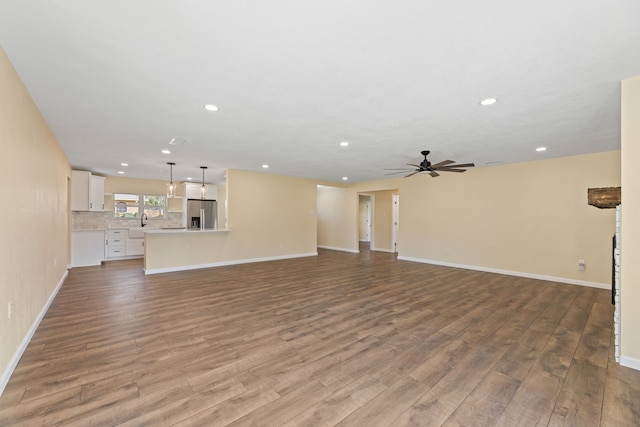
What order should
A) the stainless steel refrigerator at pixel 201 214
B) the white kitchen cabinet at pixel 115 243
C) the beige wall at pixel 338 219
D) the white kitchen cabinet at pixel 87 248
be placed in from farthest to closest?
1. the beige wall at pixel 338 219
2. the stainless steel refrigerator at pixel 201 214
3. the white kitchen cabinet at pixel 115 243
4. the white kitchen cabinet at pixel 87 248

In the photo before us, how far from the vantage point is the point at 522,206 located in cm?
574

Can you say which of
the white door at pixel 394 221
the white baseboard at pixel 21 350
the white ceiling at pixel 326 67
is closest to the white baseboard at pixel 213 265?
the white baseboard at pixel 21 350

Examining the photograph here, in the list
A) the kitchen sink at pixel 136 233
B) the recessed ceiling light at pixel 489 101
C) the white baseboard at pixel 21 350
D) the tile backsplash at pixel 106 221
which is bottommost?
the white baseboard at pixel 21 350

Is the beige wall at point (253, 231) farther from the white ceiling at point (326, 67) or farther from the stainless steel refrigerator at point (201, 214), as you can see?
the white ceiling at point (326, 67)

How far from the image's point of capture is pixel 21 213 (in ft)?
7.93

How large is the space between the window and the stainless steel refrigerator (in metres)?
0.91

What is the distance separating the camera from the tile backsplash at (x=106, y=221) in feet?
24.5

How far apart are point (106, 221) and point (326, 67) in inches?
340

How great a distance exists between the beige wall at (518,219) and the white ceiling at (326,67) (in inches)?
50.3

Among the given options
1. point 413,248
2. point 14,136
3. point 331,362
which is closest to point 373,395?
point 331,362

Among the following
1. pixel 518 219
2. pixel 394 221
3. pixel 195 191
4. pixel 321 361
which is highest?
pixel 195 191

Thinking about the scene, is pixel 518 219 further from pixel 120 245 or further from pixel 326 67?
pixel 120 245

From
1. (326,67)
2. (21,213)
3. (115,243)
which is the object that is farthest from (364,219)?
(21,213)

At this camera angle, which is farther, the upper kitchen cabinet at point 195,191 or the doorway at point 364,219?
the doorway at point 364,219
